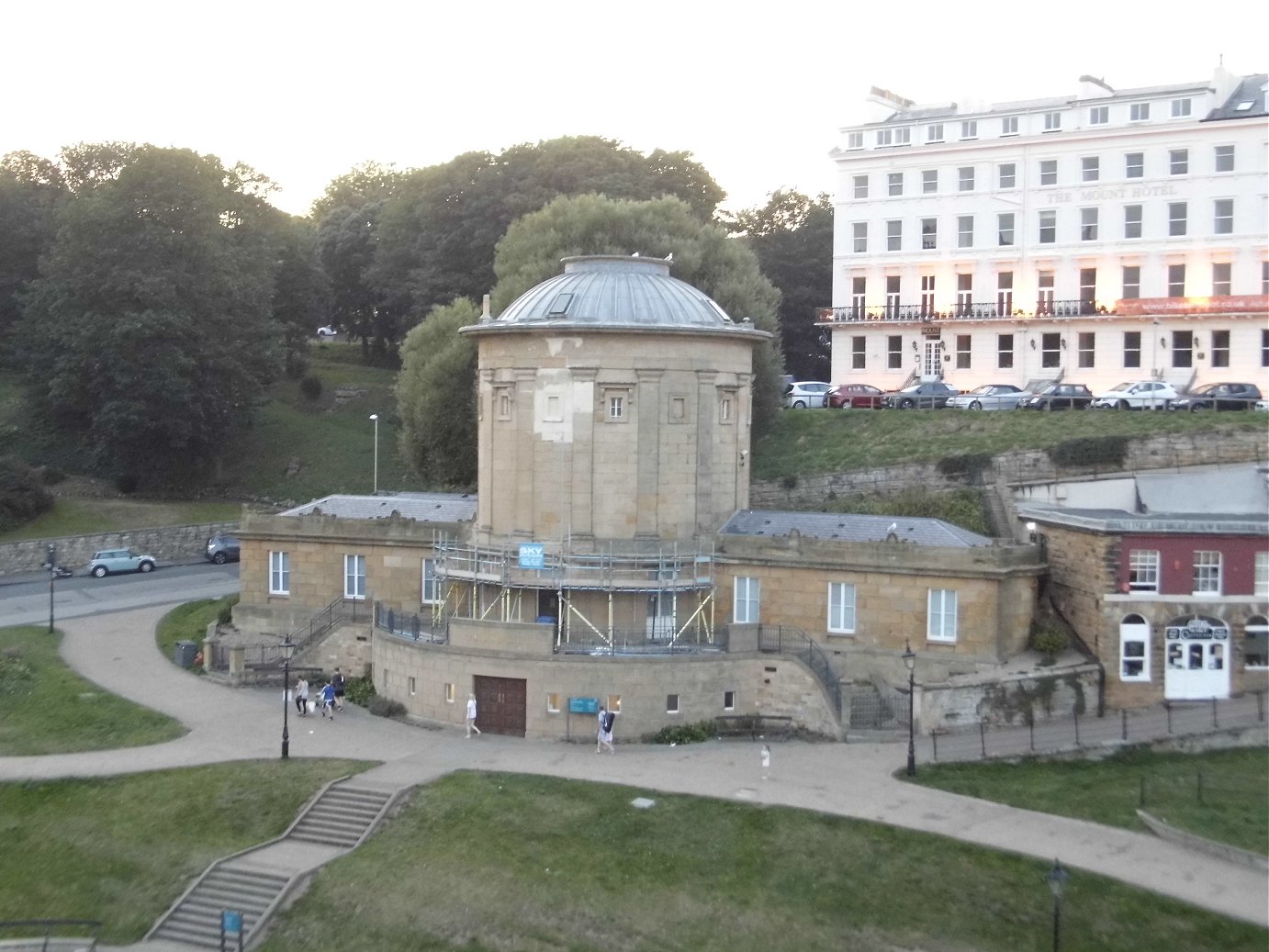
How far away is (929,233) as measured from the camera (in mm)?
69438

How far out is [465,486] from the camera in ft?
206

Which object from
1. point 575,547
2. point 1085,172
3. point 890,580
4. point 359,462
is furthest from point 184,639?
point 1085,172

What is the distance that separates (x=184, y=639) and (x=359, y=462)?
29.2m

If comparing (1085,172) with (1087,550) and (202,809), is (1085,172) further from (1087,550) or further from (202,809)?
(202,809)

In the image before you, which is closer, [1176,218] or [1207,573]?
[1207,573]

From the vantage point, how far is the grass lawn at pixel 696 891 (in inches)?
1097

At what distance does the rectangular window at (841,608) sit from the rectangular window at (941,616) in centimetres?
223

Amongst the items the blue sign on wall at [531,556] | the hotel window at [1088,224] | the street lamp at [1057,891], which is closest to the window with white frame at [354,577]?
the blue sign on wall at [531,556]

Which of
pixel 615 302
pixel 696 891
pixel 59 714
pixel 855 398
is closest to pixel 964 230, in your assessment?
pixel 855 398

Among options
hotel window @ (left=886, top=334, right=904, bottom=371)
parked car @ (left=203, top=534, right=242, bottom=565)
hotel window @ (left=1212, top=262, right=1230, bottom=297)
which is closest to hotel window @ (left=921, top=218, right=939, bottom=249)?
hotel window @ (left=886, top=334, right=904, bottom=371)

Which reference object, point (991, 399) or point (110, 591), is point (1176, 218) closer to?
point (991, 399)

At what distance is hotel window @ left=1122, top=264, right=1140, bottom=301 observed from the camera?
64.4 meters

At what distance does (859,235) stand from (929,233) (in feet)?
11.8

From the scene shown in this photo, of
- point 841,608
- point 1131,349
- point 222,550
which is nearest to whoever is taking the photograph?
point 841,608
